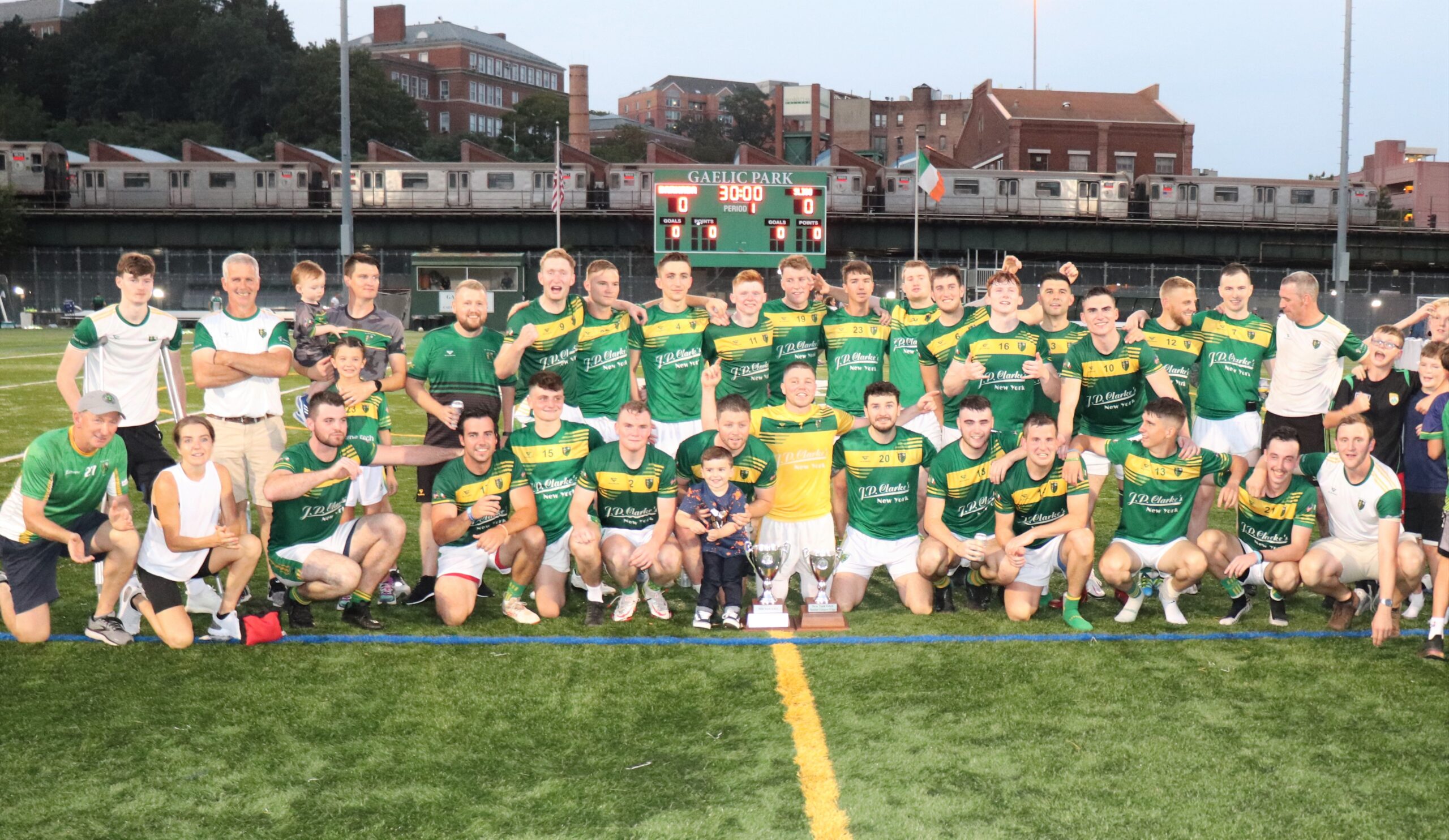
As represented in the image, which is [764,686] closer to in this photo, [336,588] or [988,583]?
[988,583]

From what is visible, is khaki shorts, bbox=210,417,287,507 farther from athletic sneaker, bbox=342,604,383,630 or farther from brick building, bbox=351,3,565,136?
brick building, bbox=351,3,565,136

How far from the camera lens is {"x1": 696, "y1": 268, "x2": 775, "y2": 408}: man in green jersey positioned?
7.65 meters

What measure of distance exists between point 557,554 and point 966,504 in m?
2.35

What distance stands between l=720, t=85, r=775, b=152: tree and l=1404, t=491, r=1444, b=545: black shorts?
→ 109 metres

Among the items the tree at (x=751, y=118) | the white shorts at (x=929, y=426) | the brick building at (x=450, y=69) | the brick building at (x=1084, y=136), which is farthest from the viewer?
the tree at (x=751, y=118)

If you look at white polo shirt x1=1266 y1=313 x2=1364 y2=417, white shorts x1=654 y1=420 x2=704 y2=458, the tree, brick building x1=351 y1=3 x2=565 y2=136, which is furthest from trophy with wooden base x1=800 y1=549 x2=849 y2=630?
the tree

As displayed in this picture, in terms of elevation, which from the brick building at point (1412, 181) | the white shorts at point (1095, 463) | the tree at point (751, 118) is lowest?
the white shorts at point (1095, 463)

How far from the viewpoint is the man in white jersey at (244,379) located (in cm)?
668

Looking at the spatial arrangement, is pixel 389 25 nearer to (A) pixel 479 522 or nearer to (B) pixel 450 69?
(B) pixel 450 69

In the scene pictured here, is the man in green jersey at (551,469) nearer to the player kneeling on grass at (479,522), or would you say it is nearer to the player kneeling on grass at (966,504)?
the player kneeling on grass at (479,522)

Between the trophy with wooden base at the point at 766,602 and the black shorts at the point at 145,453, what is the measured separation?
3.63 meters

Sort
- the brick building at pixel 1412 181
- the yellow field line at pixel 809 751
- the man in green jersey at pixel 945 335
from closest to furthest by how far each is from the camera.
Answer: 1. the yellow field line at pixel 809 751
2. the man in green jersey at pixel 945 335
3. the brick building at pixel 1412 181

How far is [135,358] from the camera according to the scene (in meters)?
7.03

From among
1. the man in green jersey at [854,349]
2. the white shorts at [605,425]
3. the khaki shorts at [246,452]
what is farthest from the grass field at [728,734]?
the man in green jersey at [854,349]
